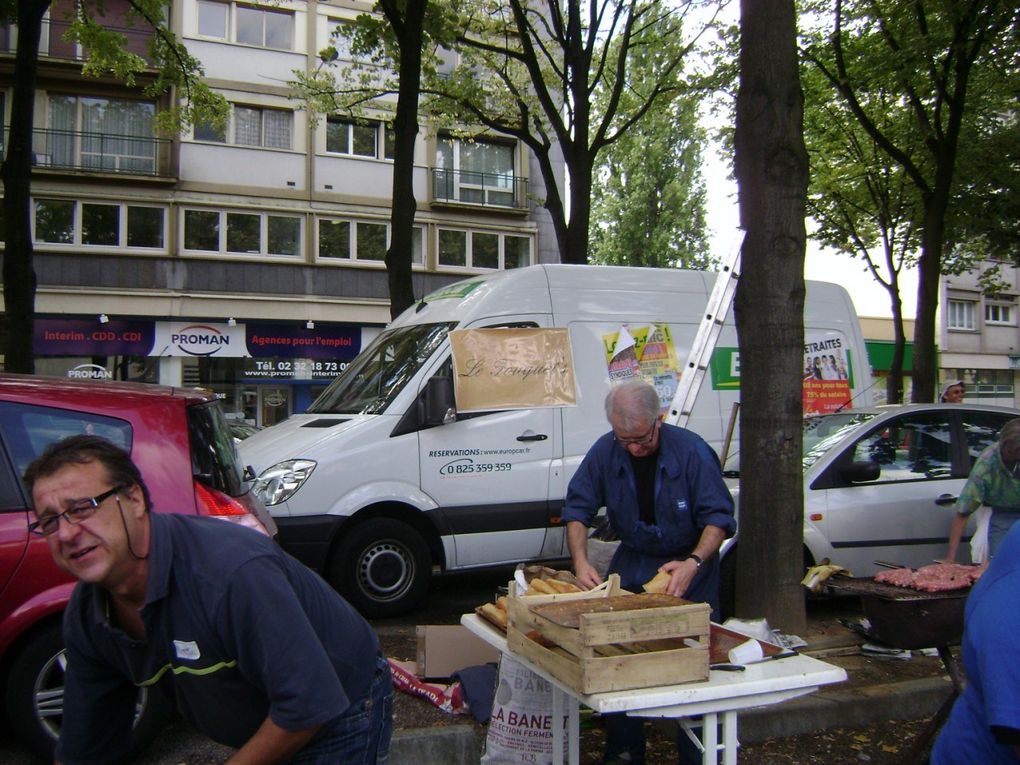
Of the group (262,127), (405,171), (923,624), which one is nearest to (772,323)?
(923,624)

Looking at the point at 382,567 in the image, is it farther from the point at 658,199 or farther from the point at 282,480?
the point at 658,199

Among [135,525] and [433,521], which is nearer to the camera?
[135,525]

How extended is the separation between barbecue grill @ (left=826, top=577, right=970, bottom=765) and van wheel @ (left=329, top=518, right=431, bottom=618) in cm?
367

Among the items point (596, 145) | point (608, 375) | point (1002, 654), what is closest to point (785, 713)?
point (1002, 654)

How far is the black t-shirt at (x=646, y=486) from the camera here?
4.19 m

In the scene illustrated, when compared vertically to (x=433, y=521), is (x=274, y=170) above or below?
above

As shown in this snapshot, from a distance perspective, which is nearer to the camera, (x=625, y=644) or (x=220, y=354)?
(x=625, y=644)

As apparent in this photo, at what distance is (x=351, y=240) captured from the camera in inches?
1043

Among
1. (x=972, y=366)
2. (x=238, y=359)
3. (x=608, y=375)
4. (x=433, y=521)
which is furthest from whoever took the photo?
(x=972, y=366)

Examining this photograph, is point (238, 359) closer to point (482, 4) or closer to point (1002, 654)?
point (482, 4)

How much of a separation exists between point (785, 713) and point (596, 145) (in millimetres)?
11991

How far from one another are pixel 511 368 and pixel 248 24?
21965 millimetres

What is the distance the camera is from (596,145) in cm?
1519

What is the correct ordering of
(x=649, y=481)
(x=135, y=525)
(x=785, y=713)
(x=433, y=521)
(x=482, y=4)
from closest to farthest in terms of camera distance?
(x=135, y=525), (x=649, y=481), (x=785, y=713), (x=433, y=521), (x=482, y=4)
